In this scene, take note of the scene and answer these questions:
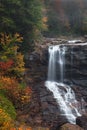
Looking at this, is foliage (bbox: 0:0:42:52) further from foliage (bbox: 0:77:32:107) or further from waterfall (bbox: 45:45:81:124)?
foliage (bbox: 0:77:32:107)

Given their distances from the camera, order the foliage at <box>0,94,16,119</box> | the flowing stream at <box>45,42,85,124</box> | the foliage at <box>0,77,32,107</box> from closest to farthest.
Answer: the foliage at <box>0,94,16,119</box> → the foliage at <box>0,77,32,107</box> → the flowing stream at <box>45,42,85,124</box>

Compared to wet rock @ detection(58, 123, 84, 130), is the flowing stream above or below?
above

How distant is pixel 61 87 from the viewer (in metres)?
35.9

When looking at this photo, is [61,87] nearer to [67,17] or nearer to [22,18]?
[22,18]

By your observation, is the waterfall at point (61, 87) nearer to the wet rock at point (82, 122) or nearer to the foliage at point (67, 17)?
the wet rock at point (82, 122)

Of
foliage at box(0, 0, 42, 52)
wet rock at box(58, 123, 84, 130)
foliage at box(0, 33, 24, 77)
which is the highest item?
foliage at box(0, 0, 42, 52)

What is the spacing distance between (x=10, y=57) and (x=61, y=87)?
5.71 metres

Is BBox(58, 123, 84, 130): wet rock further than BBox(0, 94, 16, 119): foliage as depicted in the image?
No

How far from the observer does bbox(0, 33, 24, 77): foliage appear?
3203 cm

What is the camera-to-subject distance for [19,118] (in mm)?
28375

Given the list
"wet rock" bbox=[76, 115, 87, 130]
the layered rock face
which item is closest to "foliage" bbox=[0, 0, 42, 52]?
the layered rock face

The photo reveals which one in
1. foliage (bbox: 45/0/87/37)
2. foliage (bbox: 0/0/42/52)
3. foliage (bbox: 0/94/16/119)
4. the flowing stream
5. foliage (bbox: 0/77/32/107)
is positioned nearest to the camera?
foliage (bbox: 0/94/16/119)

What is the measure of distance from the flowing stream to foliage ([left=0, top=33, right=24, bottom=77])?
376cm

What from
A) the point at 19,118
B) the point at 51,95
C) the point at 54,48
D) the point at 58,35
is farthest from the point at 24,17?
the point at 58,35
